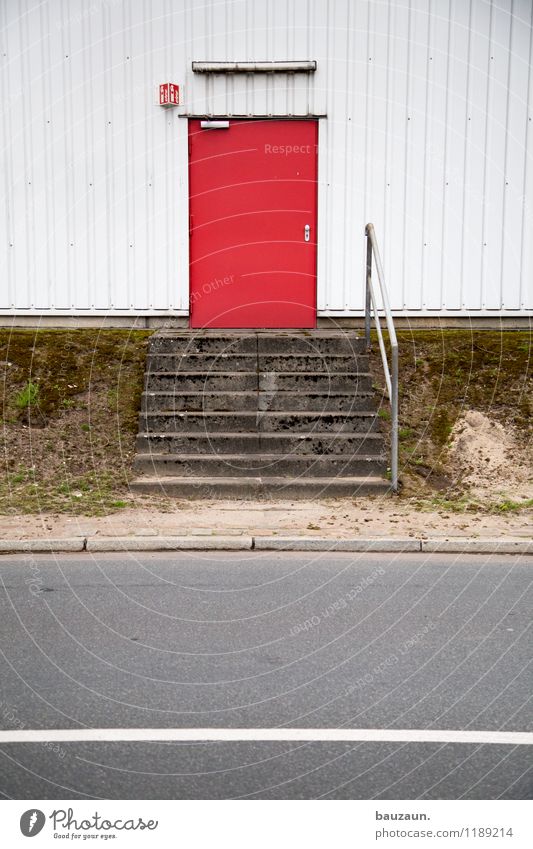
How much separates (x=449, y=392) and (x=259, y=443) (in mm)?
2571

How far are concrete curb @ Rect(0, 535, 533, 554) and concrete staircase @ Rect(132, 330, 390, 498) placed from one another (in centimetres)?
154

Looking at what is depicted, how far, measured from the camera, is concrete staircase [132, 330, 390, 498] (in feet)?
28.9

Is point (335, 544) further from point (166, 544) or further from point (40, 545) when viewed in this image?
point (40, 545)

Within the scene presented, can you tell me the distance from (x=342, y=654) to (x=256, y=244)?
8.39 meters

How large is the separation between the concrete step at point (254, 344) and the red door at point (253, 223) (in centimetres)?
150

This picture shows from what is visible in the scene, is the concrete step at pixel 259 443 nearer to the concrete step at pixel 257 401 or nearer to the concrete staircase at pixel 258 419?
the concrete staircase at pixel 258 419

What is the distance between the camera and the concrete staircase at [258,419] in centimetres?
880

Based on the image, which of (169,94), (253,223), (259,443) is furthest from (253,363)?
(169,94)

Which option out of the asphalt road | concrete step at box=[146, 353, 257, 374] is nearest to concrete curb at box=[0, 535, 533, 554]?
the asphalt road

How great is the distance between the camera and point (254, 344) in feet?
35.2

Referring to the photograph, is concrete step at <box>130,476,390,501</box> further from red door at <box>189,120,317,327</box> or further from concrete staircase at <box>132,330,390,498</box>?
red door at <box>189,120,317,327</box>

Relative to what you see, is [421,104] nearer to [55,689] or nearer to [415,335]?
[415,335]

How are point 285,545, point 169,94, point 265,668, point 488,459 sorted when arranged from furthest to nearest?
point 169,94 < point 488,459 < point 285,545 < point 265,668

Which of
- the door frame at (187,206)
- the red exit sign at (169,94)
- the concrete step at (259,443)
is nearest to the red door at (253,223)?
the door frame at (187,206)
